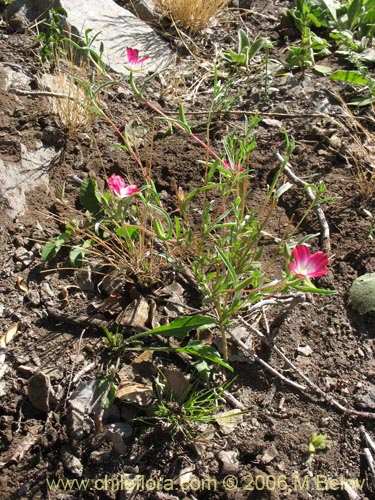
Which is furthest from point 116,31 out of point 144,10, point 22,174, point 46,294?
point 46,294

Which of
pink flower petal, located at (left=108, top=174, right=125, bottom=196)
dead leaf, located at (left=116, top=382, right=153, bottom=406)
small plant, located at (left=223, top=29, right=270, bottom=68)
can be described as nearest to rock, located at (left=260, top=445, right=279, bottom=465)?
dead leaf, located at (left=116, top=382, right=153, bottom=406)

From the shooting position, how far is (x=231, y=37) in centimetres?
338

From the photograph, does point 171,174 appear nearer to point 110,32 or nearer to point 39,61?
point 39,61

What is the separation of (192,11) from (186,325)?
2184 millimetres

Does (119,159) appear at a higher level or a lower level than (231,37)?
lower

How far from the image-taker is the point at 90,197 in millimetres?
2244

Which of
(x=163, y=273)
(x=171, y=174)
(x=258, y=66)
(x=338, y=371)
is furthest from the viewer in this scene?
(x=258, y=66)

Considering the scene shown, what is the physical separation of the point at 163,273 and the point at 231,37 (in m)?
1.85

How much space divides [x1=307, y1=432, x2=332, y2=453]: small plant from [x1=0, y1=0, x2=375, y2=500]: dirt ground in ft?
0.09

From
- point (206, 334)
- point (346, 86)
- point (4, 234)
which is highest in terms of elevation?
point (346, 86)

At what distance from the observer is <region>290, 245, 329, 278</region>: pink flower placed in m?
1.63

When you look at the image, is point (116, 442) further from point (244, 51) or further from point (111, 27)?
point (111, 27)

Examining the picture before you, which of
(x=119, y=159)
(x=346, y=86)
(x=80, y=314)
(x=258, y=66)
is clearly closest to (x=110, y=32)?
(x=258, y=66)

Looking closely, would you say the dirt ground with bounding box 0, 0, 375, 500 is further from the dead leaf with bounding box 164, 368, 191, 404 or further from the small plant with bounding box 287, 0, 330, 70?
A: the small plant with bounding box 287, 0, 330, 70
